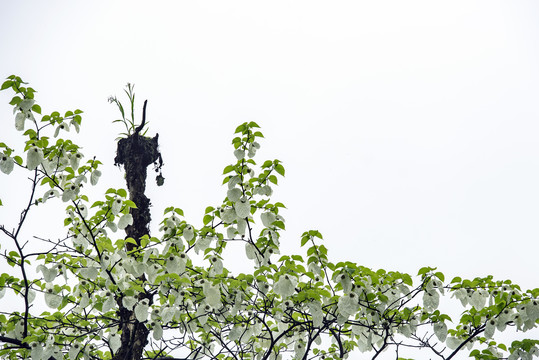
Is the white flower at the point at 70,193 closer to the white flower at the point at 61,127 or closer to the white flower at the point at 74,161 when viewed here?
the white flower at the point at 74,161

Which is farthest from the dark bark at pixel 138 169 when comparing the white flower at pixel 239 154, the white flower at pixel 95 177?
the white flower at pixel 239 154

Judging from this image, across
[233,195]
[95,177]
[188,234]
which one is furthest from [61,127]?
[233,195]

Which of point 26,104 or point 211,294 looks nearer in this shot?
point 211,294

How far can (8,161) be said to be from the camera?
4.54m

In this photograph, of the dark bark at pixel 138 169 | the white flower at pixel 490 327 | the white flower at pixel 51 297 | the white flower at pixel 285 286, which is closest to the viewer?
the white flower at pixel 285 286

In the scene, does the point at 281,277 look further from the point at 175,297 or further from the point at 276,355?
the point at 276,355

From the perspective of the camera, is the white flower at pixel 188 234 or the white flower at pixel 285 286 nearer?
the white flower at pixel 285 286

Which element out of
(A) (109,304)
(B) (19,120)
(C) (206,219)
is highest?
(B) (19,120)

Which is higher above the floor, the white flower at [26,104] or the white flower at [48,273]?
the white flower at [26,104]

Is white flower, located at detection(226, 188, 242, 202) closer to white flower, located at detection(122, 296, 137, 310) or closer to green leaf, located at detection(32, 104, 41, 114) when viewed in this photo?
white flower, located at detection(122, 296, 137, 310)

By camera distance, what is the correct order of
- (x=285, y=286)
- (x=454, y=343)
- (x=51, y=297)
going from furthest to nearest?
1. (x=51, y=297)
2. (x=454, y=343)
3. (x=285, y=286)

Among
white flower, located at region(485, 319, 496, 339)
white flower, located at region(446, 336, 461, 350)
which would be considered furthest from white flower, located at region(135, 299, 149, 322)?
white flower, located at region(485, 319, 496, 339)

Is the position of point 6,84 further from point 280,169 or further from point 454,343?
point 454,343

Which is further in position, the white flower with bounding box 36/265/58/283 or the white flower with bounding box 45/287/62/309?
the white flower with bounding box 45/287/62/309
